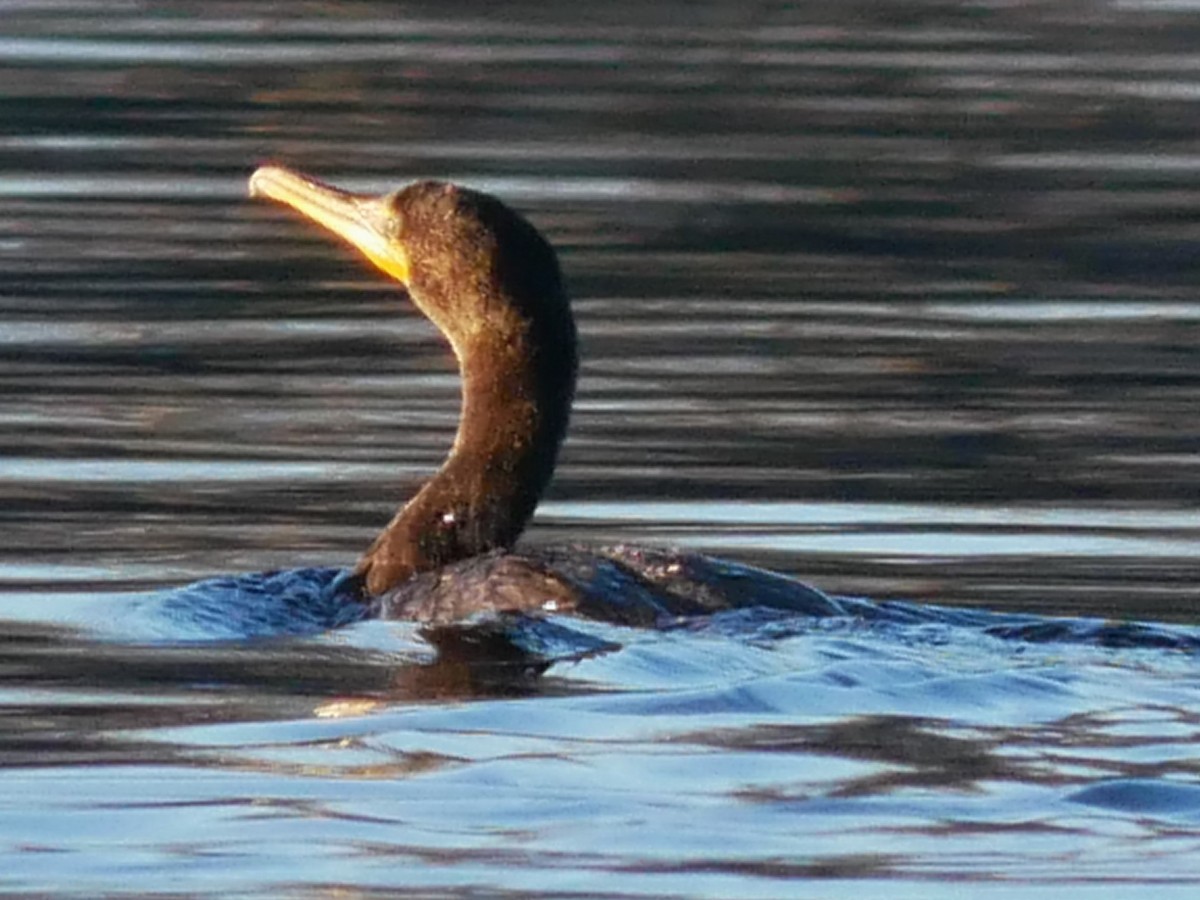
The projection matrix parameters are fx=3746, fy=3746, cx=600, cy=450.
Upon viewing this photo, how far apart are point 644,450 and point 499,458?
2494mm

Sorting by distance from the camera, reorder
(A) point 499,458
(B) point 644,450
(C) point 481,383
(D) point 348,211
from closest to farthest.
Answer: (A) point 499,458 → (C) point 481,383 → (D) point 348,211 → (B) point 644,450

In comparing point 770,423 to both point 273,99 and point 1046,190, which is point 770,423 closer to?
point 1046,190

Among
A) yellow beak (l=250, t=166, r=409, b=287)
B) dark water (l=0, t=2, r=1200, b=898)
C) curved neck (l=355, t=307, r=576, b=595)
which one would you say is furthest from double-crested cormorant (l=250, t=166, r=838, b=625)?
dark water (l=0, t=2, r=1200, b=898)

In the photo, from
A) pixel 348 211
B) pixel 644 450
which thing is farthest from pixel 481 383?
pixel 644 450

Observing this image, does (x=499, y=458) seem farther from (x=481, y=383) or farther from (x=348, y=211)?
(x=348, y=211)

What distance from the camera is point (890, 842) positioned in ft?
27.5

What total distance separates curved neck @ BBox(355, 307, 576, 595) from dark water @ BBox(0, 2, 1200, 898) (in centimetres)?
65

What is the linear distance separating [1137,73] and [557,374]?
1570 cm

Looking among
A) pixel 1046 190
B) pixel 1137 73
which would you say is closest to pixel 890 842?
pixel 1046 190

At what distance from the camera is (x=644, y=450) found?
564 inches

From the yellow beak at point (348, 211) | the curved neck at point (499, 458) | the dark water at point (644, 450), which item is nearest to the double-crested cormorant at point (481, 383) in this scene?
the curved neck at point (499, 458)

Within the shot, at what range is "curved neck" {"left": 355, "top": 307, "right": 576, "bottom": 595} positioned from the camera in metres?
11.8

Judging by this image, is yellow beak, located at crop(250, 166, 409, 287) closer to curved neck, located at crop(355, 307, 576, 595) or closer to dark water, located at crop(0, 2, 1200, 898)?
curved neck, located at crop(355, 307, 576, 595)

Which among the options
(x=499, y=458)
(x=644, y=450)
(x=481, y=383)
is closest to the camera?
(x=499, y=458)
